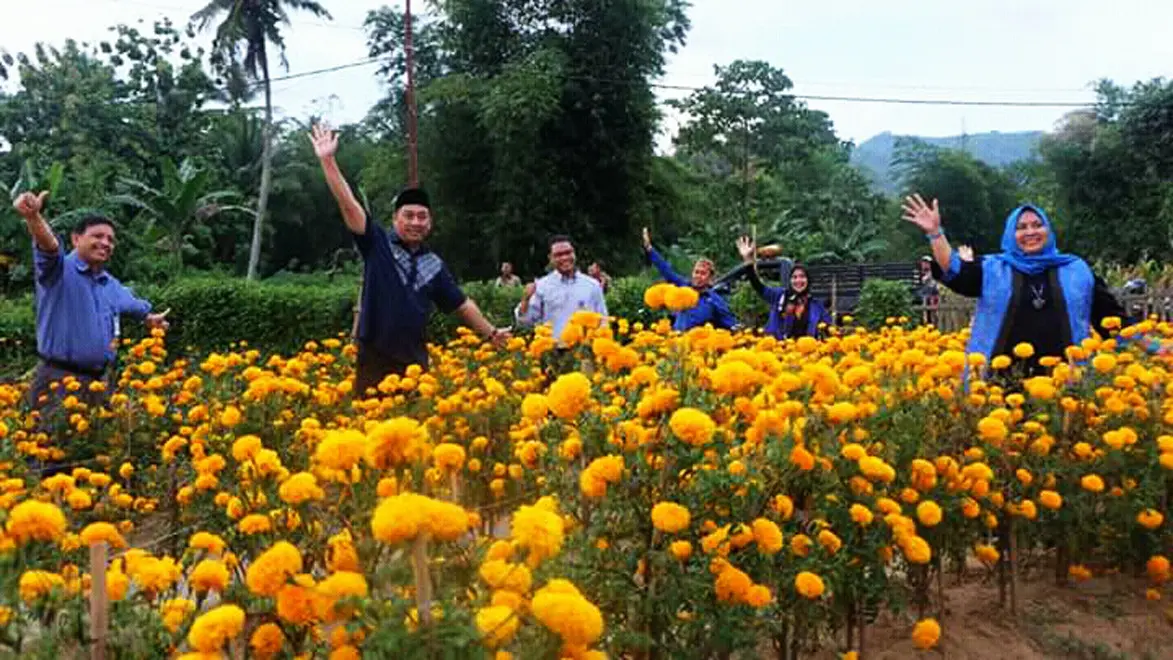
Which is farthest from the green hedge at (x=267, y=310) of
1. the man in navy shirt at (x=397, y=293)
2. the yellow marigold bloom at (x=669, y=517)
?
the yellow marigold bloom at (x=669, y=517)

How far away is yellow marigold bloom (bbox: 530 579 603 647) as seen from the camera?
1.35m

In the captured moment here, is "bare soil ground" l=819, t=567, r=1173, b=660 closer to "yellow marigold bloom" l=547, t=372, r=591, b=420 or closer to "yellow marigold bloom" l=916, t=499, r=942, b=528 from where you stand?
"yellow marigold bloom" l=916, t=499, r=942, b=528

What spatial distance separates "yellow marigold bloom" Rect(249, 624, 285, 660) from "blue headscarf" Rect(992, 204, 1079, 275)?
3891mm

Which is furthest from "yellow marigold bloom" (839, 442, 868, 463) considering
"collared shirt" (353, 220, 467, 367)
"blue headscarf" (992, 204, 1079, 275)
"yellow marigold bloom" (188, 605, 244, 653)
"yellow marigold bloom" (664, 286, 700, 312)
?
"blue headscarf" (992, 204, 1079, 275)

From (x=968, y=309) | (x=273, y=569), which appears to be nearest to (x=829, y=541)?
(x=273, y=569)

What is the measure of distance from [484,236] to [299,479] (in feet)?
76.7

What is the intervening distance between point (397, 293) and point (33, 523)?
260 centimetres

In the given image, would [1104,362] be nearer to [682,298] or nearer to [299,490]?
[682,298]

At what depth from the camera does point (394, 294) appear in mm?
4199

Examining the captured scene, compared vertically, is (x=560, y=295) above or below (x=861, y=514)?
above

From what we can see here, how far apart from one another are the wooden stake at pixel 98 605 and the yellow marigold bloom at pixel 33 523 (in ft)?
0.30

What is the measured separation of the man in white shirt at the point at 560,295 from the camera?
575 centimetres

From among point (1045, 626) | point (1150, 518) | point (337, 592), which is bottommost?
point (1045, 626)

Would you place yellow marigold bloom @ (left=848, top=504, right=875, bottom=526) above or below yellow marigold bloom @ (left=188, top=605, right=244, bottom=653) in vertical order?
below
